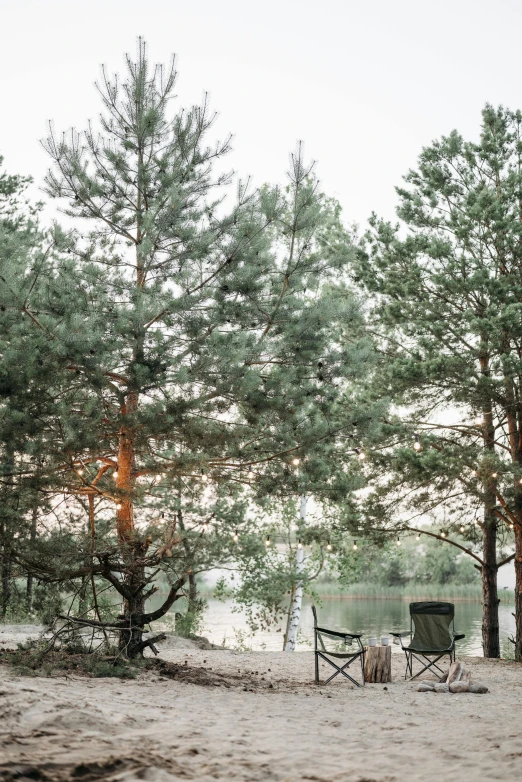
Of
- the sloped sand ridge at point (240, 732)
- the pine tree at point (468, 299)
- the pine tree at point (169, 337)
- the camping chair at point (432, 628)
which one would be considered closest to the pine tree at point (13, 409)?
the pine tree at point (169, 337)

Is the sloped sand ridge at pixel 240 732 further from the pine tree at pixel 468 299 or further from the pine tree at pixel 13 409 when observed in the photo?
the pine tree at pixel 468 299

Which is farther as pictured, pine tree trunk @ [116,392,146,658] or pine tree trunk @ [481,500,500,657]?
pine tree trunk @ [481,500,500,657]

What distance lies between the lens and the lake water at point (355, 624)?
39.8 ft

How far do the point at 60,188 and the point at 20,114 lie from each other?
3584 millimetres

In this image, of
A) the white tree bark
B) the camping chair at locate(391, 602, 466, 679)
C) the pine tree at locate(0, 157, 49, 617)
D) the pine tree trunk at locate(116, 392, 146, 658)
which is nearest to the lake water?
the white tree bark

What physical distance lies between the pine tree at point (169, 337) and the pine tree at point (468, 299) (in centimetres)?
162

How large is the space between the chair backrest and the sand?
97cm

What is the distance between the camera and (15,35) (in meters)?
13.0

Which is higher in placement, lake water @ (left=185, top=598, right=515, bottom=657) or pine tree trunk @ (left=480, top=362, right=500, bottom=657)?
pine tree trunk @ (left=480, top=362, right=500, bottom=657)

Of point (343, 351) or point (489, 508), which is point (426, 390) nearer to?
point (489, 508)

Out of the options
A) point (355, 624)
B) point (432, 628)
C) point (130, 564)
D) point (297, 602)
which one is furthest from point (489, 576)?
point (355, 624)

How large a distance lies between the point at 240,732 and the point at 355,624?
42.9 ft

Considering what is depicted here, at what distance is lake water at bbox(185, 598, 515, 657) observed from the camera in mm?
12117

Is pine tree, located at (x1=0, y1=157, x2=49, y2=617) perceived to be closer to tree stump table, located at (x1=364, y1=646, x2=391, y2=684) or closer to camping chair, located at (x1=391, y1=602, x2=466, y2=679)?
tree stump table, located at (x1=364, y1=646, x2=391, y2=684)
